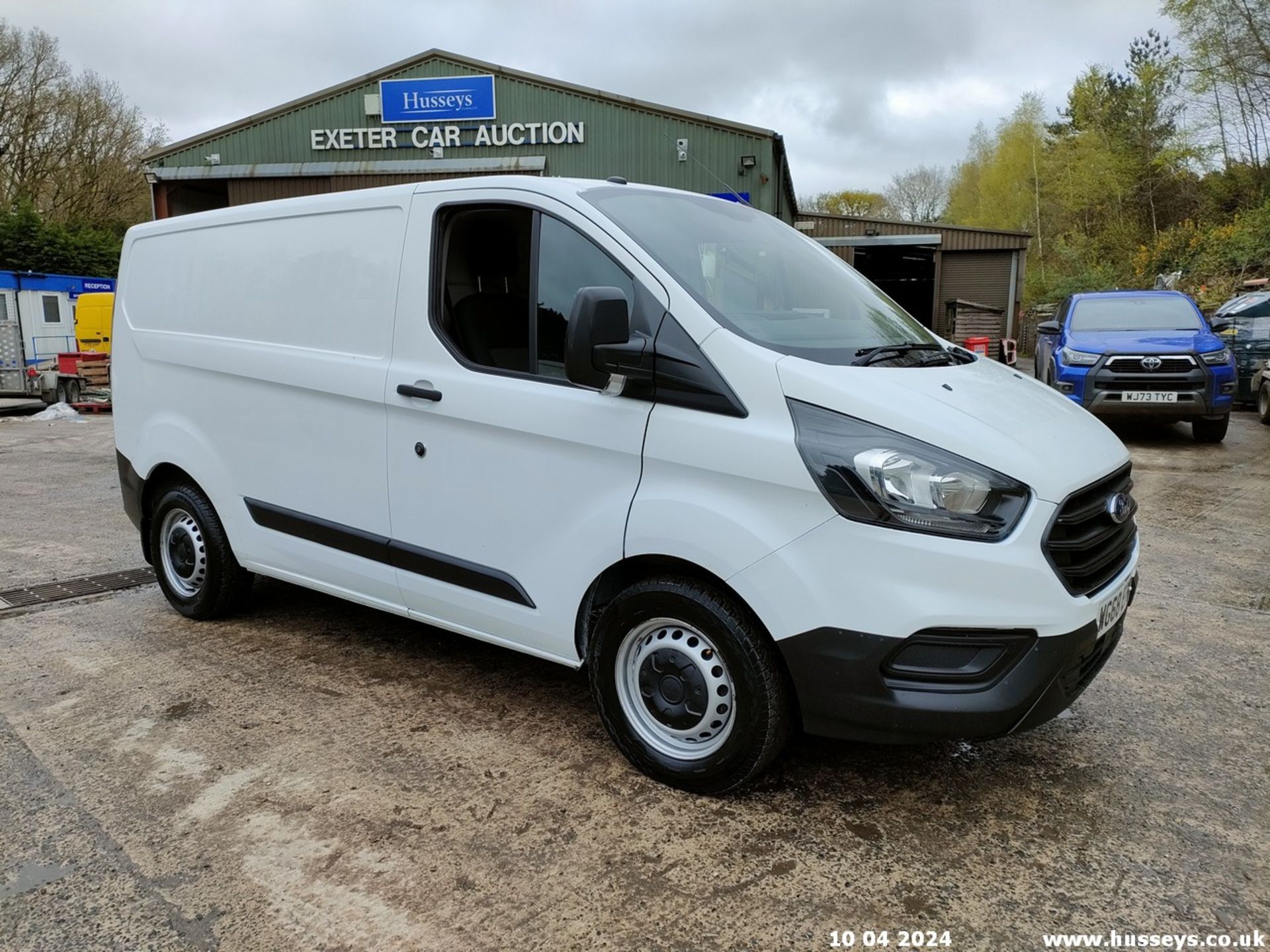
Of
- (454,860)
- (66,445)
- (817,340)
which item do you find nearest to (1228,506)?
(817,340)

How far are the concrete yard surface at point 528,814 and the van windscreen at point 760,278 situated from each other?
4.80 ft

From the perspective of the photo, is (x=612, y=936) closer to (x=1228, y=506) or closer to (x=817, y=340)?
(x=817, y=340)

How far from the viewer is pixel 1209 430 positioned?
34.3 feet

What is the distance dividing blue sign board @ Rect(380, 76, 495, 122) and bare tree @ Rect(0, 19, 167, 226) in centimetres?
1830

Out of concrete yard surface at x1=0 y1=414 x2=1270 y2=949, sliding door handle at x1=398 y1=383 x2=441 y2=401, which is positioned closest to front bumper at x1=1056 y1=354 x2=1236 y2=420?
concrete yard surface at x1=0 y1=414 x2=1270 y2=949

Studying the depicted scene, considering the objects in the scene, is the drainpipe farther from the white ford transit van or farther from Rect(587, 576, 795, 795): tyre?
Rect(587, 576, 795, 795): tyre

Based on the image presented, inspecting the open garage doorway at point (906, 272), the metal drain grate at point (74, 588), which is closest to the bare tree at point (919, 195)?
the open garage doorway at point (906, 272)

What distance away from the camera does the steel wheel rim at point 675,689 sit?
2.82 m

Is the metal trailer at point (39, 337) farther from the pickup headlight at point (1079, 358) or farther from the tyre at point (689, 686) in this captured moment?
the tyre at point (689, 686)

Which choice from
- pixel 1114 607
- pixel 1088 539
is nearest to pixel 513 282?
pixel 1088 539

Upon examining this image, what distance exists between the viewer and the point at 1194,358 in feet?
32.1

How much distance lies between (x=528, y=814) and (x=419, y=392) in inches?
60.4

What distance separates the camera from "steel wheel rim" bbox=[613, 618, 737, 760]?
9.24 feet

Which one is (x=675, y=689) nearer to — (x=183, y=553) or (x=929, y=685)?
(x=929, y=685)
